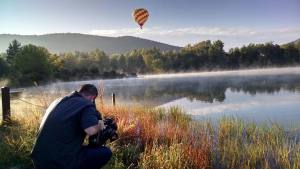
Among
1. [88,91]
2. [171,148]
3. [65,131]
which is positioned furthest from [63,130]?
[171,148]

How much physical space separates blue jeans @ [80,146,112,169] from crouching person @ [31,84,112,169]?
0.26 metres

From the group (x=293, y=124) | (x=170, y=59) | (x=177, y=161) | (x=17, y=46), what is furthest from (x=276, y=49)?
(x=177, y=161)

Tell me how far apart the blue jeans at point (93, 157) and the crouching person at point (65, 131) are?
0.26m

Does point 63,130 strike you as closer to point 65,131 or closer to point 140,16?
point 65,131

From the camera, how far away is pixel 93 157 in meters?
5.65

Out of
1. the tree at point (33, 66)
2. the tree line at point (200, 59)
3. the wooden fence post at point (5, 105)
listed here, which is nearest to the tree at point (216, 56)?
the tree line at point (200, 59)

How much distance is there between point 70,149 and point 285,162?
4.63 meters

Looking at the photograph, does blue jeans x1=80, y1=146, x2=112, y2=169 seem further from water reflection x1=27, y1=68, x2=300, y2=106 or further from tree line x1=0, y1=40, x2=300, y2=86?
tree line x1=0, y1=40, x2=300, y2=86

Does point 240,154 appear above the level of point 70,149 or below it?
below

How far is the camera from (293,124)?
1367 centimetres

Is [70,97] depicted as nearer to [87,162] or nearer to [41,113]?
[87,162]

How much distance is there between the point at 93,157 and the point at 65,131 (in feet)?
2.46

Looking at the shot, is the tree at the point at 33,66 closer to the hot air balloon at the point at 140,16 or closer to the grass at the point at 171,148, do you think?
the hot air balloon at the point at 140,16

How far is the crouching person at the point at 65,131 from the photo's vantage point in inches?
199
